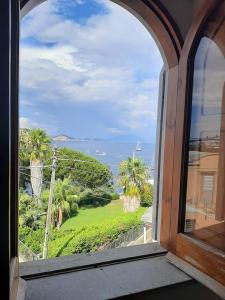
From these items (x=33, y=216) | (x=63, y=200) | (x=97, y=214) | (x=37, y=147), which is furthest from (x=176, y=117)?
(x=97, y=214)

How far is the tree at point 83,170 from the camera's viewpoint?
9438 millimetres

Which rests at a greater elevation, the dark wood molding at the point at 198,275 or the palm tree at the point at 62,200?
the dark wood molding at the point at 198,275

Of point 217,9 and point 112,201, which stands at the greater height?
point 217,9

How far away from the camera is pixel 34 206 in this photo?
8.47m

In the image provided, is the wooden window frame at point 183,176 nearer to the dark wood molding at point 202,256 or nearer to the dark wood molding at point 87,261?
the dark wood molding at point 202,256

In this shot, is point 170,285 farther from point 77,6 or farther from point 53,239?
point 77,6

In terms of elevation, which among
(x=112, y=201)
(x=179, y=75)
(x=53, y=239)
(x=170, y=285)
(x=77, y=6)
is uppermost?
(x=77, y=6)

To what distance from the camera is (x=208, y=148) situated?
110 centimetres

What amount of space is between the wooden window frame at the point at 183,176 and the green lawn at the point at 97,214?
9267 millimetres

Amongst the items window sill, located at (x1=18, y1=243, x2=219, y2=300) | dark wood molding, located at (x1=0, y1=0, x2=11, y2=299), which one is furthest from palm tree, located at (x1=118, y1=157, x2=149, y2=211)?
dark wood molding, located at (x1=0, y1=0, x2=11, y2=299)

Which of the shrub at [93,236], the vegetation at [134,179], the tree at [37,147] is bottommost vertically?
the shrub at [93,236]

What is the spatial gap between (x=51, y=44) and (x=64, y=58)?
0.85 metres

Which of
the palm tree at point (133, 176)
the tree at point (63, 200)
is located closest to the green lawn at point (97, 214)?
the tree at point (63, 200)

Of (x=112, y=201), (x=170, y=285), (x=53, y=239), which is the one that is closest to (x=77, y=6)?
(x=112, y=201)
